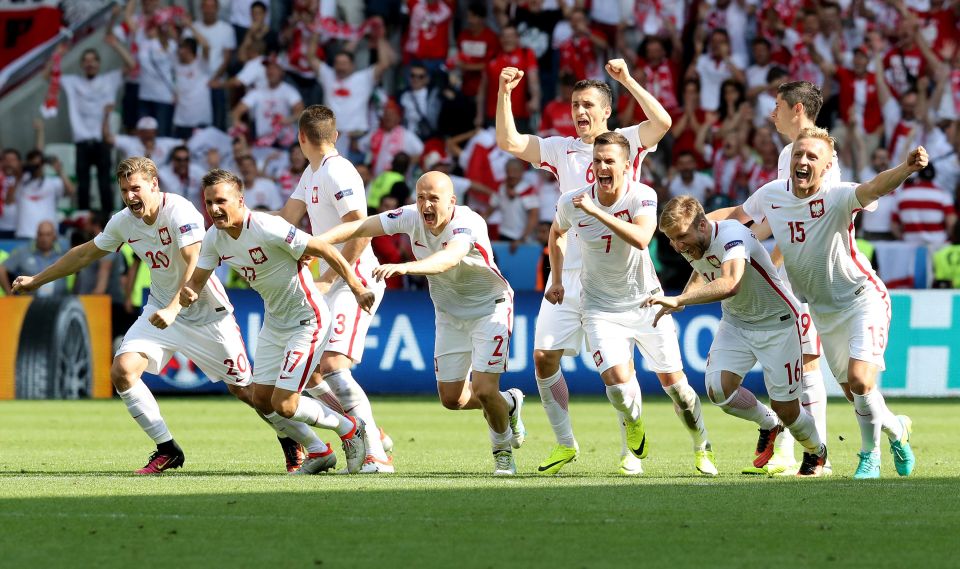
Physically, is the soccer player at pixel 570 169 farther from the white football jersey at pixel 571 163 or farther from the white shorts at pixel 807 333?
the white shorts at pixel 807 333

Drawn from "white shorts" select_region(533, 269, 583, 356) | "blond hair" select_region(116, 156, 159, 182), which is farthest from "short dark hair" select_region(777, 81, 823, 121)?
"blond hair" select_region(116, 156, 159, 182)

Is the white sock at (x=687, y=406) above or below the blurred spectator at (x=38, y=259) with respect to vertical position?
below

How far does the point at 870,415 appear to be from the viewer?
32.4 ft

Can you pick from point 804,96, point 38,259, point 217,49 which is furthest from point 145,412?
point 217,49

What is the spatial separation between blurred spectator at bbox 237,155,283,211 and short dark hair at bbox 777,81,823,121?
1089cm

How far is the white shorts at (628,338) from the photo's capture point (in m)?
10.3

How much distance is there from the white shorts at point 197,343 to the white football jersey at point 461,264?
4.81ft

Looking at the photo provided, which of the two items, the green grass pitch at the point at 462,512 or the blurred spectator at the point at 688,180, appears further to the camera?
the blurred spectator at the point at 688,180

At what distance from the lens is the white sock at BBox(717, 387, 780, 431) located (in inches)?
403

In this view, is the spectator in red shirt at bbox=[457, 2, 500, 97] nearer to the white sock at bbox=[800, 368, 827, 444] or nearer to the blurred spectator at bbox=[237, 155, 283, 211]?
the blurred spectator at bbox=[237, 155, 283, 211]

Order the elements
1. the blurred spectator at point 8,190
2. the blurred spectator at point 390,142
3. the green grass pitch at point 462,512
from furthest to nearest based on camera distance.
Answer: the blurred spectator at point 8,190 < the blurred spectator at point 390,142 < the green grass pitch at point 462,512

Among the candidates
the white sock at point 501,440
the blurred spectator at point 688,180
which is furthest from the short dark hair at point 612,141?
the blurred spectator at point 688,180

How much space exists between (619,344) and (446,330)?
1.23 m

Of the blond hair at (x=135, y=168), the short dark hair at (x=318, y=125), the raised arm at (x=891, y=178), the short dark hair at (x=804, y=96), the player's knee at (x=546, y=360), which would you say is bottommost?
the player's knee at (x=546, y=360)
